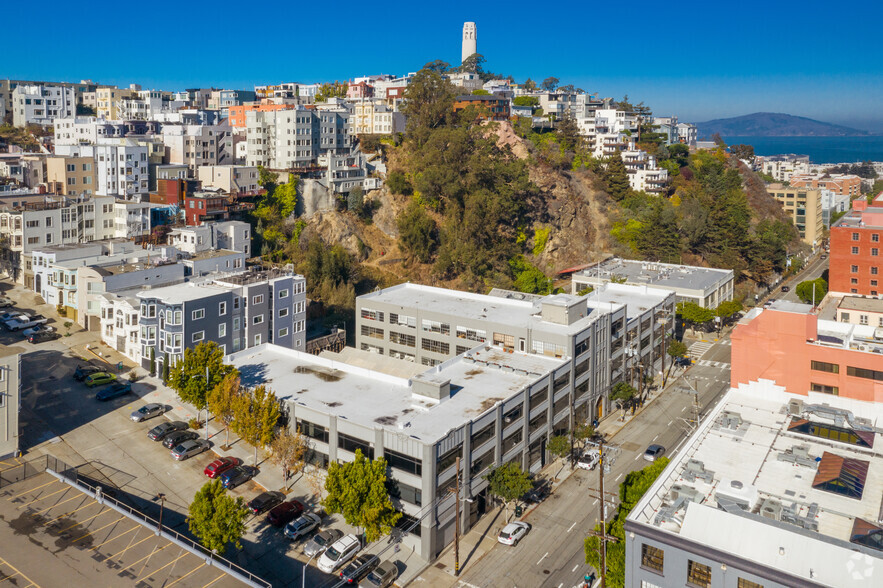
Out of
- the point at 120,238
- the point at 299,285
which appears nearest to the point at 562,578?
the point at 299,285

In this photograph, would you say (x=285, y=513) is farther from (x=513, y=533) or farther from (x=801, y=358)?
(x=801, y=358)

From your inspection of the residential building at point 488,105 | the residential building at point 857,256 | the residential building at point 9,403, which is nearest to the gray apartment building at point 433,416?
the residential building at point 9,403

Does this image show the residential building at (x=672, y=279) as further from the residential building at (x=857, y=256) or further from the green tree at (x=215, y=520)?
the green tree at (x=215, y=520)

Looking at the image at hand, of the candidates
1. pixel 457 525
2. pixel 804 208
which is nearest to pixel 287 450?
pixel 457 525

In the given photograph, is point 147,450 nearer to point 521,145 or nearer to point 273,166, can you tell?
point 273,166

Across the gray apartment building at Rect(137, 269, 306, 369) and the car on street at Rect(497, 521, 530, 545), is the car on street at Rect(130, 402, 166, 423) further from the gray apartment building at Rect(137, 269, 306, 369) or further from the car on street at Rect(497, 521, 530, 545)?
the car on street at Rect(497, 521, 530, 545)

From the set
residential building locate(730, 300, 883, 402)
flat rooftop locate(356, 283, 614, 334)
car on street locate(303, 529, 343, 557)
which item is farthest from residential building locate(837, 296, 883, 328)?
car on street locate(303, 529, 343, 557)
